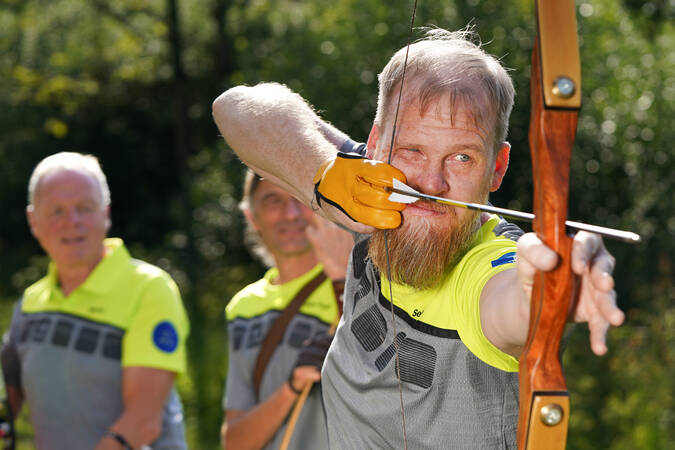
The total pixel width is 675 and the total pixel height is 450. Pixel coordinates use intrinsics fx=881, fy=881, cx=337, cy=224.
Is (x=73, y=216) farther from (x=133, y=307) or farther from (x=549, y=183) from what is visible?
(x=549, y=183)

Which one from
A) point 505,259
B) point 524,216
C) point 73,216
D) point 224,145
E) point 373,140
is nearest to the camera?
point 524,216

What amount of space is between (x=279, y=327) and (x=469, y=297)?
4.09 ft

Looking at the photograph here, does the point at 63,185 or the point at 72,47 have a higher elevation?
the point at 72,47

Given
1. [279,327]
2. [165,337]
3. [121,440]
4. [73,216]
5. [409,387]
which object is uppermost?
[73,216]

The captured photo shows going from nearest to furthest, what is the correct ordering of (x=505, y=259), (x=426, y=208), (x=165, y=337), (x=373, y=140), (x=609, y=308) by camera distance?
(x=609, y=308), (x=505, y=259), (x=426, y=208), (x=373, y=140), (x=165, y=337)

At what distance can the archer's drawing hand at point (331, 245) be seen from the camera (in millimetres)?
2422

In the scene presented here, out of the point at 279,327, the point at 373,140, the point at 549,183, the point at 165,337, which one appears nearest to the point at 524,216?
the point at 549,183

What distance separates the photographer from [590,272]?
1.08m

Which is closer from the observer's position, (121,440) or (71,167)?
(121,440)

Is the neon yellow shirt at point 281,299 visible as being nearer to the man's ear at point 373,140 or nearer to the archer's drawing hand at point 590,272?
the man's ear at point 373,140

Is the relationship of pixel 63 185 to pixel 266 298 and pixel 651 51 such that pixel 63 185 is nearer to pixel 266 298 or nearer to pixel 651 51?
pixel 266 298

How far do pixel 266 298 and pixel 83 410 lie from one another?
0.77 m

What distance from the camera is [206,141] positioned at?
10.1 metres

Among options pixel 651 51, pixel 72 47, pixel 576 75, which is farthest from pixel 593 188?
pixel 72 47
